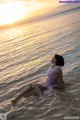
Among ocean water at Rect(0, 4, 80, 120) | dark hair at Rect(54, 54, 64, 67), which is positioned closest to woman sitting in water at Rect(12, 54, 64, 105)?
dark hair at Rect(54, 54, 64, 67)

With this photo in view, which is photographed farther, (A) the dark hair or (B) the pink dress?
(B) the pink dress

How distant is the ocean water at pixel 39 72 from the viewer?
400 inches

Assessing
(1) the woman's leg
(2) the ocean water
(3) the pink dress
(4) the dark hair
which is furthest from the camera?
(3) the pink dress

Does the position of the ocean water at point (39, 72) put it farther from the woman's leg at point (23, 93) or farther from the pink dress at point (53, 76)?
the pink dress at point (53, 76)

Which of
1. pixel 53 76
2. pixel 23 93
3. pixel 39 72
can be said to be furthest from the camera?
pixel 39 72

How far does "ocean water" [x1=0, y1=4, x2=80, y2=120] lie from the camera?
10.2 meters

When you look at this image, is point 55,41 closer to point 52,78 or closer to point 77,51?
point 77,51

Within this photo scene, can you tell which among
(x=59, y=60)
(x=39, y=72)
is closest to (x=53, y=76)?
(x=59, y=60)

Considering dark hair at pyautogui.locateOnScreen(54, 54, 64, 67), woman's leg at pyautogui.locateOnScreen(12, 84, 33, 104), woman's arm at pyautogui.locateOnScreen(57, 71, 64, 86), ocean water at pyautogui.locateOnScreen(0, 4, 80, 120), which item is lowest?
ocean water at pyautogui.locateOnScreen(0, 4, 80, 120)

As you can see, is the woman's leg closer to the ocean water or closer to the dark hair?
the ocean water

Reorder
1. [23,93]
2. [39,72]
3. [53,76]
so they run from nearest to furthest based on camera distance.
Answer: [23,93]
[53,76]
[39,72]

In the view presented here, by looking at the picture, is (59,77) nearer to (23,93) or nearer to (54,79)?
(54,79)

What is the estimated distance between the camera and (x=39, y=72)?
15078mm

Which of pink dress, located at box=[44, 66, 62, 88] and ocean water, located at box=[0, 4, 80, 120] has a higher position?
pink dress, located at box=[44, 66, 62, 88]
